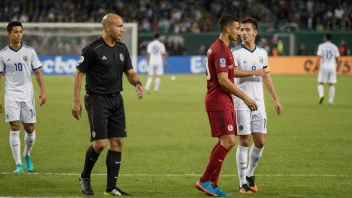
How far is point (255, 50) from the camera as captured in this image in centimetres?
1063

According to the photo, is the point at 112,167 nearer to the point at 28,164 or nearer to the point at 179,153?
the point at 28,164

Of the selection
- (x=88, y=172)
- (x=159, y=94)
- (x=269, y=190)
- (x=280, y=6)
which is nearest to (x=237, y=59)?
(x=269, y=190)

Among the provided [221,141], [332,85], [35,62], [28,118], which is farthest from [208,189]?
[332,85]

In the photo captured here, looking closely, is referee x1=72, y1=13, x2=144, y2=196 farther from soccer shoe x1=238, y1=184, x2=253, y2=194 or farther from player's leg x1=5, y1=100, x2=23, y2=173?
player's leg x1=5, y1=100, x2=23, y2=173

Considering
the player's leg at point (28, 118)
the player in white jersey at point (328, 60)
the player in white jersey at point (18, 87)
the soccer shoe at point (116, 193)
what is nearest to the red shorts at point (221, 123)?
the soccer shoe at point (116, 193)

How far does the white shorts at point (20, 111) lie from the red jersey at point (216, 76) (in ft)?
11.8

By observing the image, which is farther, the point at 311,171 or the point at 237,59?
the point at 311,171

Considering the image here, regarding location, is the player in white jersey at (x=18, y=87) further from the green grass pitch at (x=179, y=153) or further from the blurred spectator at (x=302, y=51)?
the blurred spectator at (x=302, y=51)

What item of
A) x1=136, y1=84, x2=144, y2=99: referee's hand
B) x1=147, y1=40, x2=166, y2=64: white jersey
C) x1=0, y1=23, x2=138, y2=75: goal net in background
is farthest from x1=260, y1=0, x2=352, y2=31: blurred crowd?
x1=136, y1=84, x2=144, y2=99: referee's hand

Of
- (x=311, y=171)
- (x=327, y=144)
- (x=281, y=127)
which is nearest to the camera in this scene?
(x=311, y=171)

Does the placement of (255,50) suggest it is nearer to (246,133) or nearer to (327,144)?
(246,133)

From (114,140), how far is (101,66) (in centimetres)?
96

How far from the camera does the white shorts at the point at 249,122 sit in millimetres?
10258

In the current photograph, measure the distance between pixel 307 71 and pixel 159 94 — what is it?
16234 millimetres
